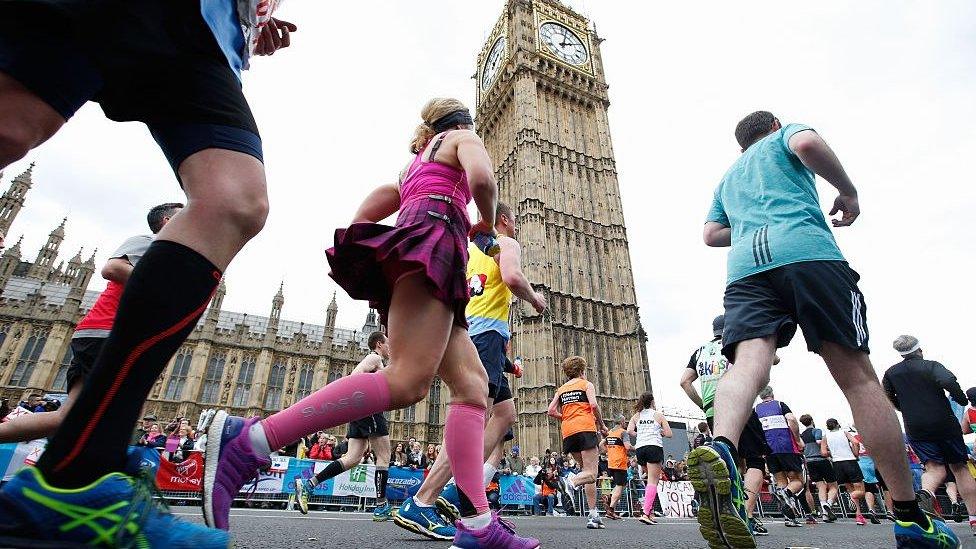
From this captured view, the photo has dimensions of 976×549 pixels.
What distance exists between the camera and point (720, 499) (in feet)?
5.57

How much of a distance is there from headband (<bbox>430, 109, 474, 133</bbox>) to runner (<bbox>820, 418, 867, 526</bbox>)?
8.28 m

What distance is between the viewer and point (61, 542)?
86cm

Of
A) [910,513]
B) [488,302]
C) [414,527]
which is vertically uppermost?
[488,302]

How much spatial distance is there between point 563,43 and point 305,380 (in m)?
36.5

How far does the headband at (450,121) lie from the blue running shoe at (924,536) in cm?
259

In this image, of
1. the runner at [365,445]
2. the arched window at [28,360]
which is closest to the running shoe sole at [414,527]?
the runner at [365,445]

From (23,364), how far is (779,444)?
3791cm

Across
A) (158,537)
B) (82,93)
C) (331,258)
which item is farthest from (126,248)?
(158,537)

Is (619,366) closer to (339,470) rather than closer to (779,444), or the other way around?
(779,444)

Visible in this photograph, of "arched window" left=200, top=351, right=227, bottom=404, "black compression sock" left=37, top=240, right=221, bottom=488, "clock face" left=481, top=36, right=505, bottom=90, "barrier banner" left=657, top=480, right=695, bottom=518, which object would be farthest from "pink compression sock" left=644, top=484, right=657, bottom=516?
"clock face" left=481, top=36, right=505, bottom=90

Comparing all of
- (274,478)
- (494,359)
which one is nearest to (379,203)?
(494,359)

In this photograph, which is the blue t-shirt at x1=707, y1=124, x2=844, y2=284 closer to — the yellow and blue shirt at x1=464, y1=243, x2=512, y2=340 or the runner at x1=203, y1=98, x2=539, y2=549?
the runner at x1=203, y1=98, x2=539, y2=549

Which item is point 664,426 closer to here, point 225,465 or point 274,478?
point 225,465

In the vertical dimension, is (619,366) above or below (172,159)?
above
